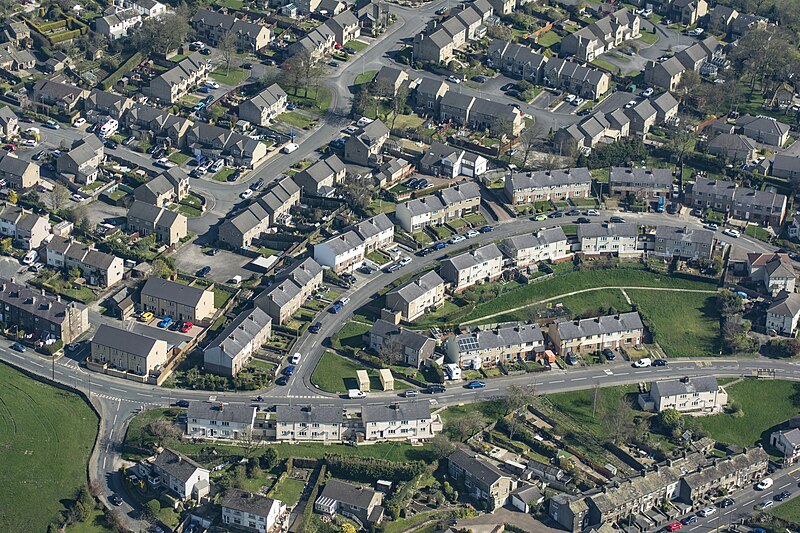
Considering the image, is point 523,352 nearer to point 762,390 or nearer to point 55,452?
point 762,390

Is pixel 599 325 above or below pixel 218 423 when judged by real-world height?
above

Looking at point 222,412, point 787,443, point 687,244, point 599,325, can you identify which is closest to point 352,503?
point 222,412

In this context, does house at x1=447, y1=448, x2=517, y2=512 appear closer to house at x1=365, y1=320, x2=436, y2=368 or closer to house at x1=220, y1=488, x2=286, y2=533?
house at x1=365, y1=320, x2=436, y2=368

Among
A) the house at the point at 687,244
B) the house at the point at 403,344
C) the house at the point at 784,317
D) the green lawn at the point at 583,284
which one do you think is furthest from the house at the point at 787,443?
the house at the point at 403,344

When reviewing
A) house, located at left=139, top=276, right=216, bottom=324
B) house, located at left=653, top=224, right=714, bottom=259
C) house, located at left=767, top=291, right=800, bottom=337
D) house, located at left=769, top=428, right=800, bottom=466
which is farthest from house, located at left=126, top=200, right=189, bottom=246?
house, located at left=769, top=428, right=800, bottom=466

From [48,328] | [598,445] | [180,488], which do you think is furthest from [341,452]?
[48,328]

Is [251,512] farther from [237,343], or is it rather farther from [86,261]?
[86,261]

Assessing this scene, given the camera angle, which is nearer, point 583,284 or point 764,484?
point 764,484
